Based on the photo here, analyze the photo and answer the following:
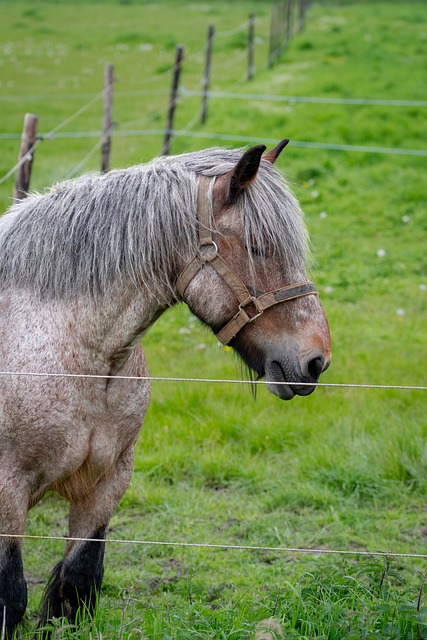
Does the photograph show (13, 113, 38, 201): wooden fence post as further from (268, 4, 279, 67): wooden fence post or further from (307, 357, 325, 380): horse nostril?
(268, 4, 279, 67): wooden fence post

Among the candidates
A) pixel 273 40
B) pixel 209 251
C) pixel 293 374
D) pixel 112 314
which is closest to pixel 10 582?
pixel 112 314

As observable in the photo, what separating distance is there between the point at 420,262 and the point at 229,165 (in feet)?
20.6

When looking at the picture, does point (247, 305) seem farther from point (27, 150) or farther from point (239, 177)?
point (27, 150)

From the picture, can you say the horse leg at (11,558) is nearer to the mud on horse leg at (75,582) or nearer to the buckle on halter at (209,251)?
the mud on horse leg at (75,582)

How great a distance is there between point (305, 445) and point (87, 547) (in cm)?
232

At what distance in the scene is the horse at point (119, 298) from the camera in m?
2.92

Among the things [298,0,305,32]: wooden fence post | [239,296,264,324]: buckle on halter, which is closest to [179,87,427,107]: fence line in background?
[239,296,264,324]: buckle on halter

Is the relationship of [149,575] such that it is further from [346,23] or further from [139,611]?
[346,23]

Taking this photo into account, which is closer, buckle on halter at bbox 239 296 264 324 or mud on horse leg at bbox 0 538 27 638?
buckle on halter at bbox 239 296 264 324

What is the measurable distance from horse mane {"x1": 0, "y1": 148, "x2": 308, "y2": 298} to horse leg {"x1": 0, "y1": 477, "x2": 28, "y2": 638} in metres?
0.81

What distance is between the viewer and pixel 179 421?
5.73 metres

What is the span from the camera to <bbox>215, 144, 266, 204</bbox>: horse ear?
9.04ft

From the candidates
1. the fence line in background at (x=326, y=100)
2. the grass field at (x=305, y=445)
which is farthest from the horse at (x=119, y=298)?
the fence line in background at (x=326, y=100)

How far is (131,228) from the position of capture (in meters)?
3.04
